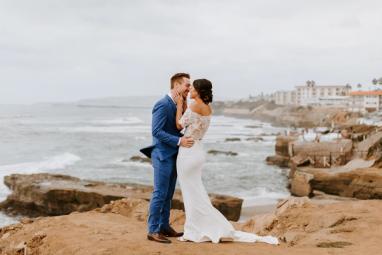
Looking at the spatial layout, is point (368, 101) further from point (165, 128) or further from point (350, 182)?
point (165, 128)

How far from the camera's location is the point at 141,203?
9.37m

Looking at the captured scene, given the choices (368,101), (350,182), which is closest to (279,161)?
(350,182)

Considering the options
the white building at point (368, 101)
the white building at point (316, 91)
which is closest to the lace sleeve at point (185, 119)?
the white building at point (368, 101)

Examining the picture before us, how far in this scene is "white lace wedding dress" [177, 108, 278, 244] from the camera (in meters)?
5.12

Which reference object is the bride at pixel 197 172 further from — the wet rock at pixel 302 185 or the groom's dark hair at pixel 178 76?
the wet rock at pixel 302 185

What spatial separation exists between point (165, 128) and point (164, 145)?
0.20 metres

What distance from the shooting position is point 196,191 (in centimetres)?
521

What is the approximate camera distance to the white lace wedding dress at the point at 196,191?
512 cm

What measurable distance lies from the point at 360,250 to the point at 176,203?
29.9 ft

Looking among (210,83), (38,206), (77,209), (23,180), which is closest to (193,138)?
(210,83)

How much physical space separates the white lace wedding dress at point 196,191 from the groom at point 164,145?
0.39 feet

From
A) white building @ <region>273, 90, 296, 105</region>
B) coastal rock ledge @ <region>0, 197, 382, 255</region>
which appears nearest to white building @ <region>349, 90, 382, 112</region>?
white building @ <region>273, 90, 296, 105</region>

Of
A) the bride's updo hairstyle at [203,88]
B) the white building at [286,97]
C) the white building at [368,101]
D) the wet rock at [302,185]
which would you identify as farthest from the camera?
the white building at [286,97]

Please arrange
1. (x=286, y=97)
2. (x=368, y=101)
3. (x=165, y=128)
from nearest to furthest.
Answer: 1. (x=165, y=128)
2. (x=368, y=101)
3. (x=286, y=97)
